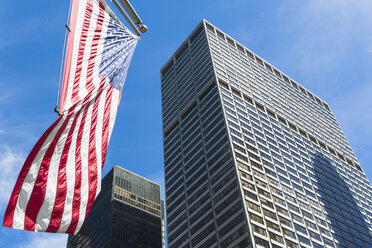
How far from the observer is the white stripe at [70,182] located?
17172 mm

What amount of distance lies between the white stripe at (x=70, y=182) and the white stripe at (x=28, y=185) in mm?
1256

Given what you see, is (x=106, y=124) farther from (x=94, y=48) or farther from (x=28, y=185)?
(x=28, y=185)

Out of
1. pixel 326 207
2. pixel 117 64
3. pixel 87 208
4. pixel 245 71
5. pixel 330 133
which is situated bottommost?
pixel 87 208

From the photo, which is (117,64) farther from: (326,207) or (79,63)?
(326,207)

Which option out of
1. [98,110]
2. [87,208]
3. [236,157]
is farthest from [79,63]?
[236,157]

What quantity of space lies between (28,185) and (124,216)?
14258 cm

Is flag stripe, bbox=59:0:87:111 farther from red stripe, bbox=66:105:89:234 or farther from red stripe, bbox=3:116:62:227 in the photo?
red stripe, bbox=66:105:89:234

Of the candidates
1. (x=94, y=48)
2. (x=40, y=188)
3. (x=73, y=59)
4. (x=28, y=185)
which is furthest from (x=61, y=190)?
(x=94, y=48)

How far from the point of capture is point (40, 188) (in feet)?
54.4

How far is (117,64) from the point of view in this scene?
22.3 meters

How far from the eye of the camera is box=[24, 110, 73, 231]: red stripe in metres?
15.9

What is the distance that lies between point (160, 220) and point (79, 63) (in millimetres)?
154717

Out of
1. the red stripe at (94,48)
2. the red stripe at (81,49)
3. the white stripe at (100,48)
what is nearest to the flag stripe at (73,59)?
the red stripe at (81,49)

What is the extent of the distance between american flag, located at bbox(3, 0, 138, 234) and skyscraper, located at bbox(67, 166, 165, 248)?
132m
